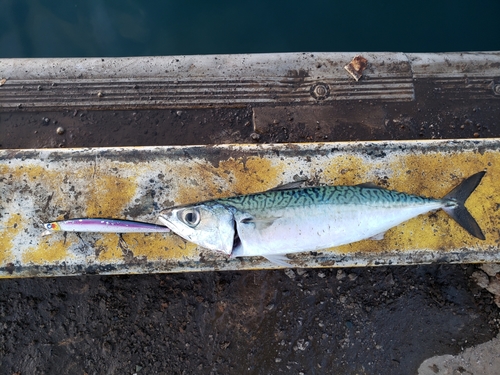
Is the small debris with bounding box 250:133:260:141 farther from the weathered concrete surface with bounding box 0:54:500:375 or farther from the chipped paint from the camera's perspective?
the weathered concrete surface with bounding box 0:54:500:375

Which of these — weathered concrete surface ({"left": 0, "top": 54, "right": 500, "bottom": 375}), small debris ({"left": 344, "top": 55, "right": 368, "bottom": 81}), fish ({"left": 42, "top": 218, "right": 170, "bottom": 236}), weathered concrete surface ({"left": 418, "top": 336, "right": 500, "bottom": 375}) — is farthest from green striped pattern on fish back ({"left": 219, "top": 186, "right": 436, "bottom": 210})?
weathered concrete surface ({"left": 418, "top": 336, "right": 500, "bottom": 375})

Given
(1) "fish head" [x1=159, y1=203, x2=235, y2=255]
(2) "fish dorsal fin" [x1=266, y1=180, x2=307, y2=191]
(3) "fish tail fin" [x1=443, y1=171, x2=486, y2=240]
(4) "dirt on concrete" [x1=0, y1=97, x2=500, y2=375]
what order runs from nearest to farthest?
(1) "fish head" [x1=159, y1=203, x2=235, y2=255], (2) "fish dorsal fin" [x1=266, y1=180, x2=307, y2=191], (3) "fish tail fin" [x1=443, y1=171, x2=486, y2=240], (4) "dirt on concrete" [x1=0, y1=97, x2=500, y2=375]

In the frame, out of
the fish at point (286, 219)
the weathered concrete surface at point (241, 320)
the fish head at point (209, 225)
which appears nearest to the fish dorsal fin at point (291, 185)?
the fish at point (286, 219)

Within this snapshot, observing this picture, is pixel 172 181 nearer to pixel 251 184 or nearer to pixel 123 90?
pixel 251 184

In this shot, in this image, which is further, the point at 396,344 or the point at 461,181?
the point at 396,344

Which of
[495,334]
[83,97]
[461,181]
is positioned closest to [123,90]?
[83,97]

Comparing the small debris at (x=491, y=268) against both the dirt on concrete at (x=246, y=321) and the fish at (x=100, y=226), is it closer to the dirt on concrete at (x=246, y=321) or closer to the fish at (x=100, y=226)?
the dirt on concrete at (x=246, y=321)
